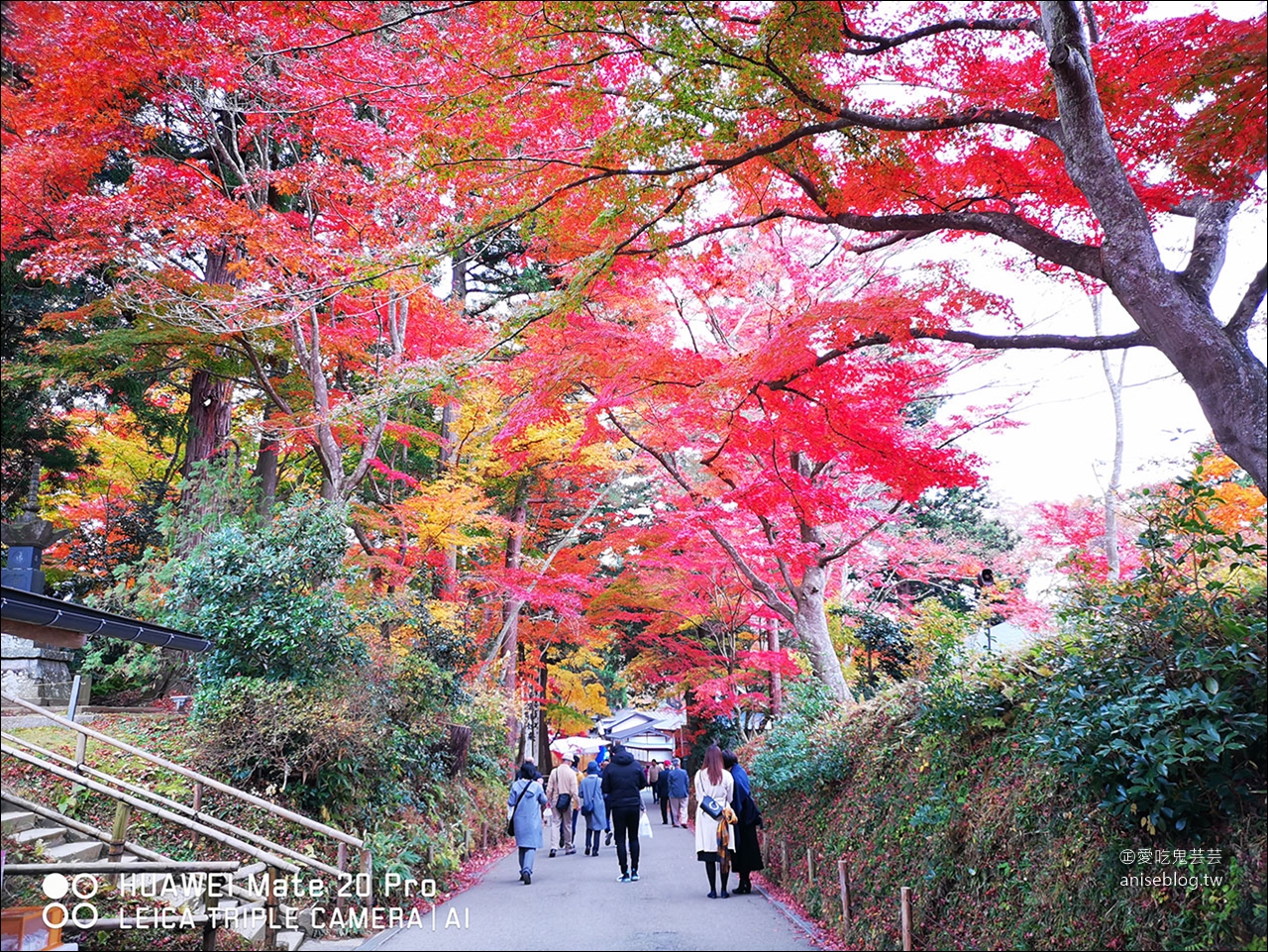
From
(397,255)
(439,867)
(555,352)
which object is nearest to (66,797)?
(439,867)

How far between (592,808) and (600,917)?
6904mm

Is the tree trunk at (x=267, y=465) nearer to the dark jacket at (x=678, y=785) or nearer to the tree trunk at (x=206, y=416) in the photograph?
the tree trunk at (x=206, y=416)

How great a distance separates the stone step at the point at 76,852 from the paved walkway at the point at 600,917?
2.46 metres

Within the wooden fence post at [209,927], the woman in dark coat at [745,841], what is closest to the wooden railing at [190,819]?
the wooden fence post at [209,927]

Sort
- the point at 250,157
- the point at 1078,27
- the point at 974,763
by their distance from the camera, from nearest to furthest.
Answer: the point at 1078,27 → the point at 974,763 → the point at 250,157

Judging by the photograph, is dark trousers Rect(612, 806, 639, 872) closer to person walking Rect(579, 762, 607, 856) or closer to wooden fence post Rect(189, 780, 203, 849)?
person walking Rect(579, 762, 607, 856)

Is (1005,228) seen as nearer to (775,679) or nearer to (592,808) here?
(592,808)

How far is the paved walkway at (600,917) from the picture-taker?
6473mm

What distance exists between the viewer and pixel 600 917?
24.5 feet

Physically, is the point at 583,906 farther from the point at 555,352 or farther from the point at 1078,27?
the point at 1078,27

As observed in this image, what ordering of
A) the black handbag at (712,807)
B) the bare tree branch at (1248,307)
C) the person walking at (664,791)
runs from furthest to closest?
the person walking at (664,791) < the black handbag at (712,807) < the bare tree branch at (1248,307)

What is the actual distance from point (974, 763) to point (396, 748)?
700 centimetres

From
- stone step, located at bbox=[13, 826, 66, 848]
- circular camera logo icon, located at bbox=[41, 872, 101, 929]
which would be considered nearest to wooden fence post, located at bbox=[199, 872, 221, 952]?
circular camera logo icon, located at bbox=[41, 872, 101, 929]

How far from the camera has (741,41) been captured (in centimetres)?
596
